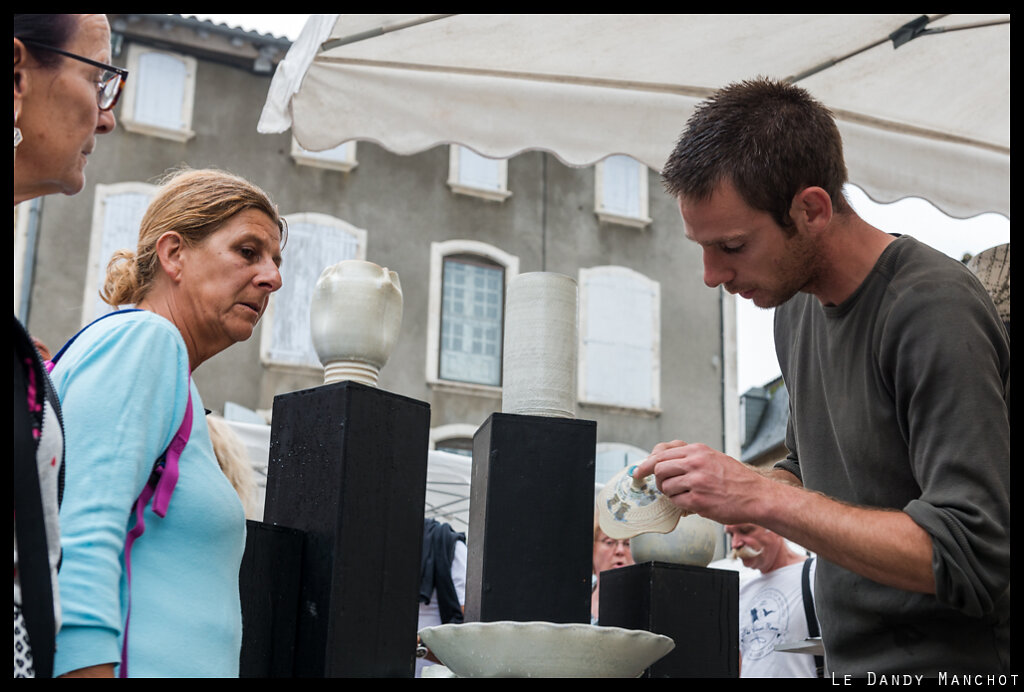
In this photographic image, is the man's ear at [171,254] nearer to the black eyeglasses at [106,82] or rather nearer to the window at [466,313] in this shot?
the black eyeglasses at [106,82]

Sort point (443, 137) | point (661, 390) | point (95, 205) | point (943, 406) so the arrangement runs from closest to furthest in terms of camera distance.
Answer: point (943, 406) < point (443, 137) < point (95, 205) < point (661, 390)

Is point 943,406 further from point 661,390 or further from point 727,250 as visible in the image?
point 661,390

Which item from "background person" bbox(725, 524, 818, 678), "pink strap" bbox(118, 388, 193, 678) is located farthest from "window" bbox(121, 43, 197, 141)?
"pink strap" bbox(118, 388, 193, 678)

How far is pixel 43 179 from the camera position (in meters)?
1.34

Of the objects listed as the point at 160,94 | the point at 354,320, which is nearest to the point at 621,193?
the point at 160,94

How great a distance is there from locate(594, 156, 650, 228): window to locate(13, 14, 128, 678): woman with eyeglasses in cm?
1462

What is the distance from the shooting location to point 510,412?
272 centimetres

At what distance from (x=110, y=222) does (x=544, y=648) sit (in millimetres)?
12577

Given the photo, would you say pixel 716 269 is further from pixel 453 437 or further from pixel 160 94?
pixel 160 94

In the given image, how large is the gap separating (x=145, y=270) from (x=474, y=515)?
41.8 inches

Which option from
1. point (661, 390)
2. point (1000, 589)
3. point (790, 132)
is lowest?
point (1000, 589)
